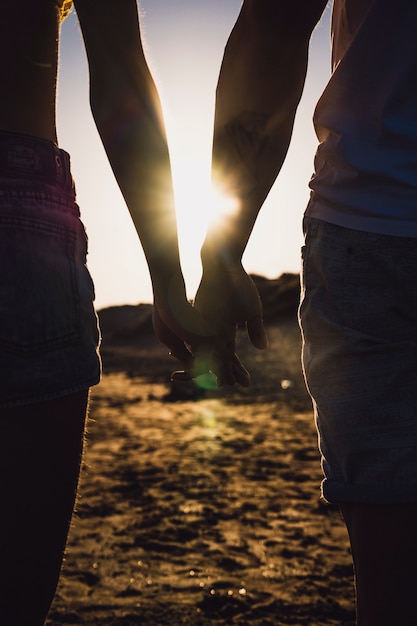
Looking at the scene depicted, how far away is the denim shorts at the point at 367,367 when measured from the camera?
1.14 meters

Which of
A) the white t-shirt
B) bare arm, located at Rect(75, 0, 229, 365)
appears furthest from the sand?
the white t-shirt

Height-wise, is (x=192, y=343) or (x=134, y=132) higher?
(x=134, y=132)

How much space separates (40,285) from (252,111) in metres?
0.83

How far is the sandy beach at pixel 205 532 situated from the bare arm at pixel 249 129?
1931mm

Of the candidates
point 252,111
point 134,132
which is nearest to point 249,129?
point 252,111

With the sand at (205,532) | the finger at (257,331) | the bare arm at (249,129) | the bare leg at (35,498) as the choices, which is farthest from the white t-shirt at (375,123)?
the sand at (205,532)

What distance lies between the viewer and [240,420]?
7.84 meters

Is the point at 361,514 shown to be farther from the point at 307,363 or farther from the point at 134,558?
the point at 134,558

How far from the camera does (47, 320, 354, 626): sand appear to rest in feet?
9.88

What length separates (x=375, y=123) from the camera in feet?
3.88

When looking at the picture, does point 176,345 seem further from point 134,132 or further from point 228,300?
point 134,132

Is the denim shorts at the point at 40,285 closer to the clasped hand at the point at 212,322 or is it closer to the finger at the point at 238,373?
the clasped hand at the point at 212,322

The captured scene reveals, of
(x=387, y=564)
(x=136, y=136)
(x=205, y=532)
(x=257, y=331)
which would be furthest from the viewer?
(x=205, y=532)

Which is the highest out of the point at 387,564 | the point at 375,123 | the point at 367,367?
the point at 375,123
